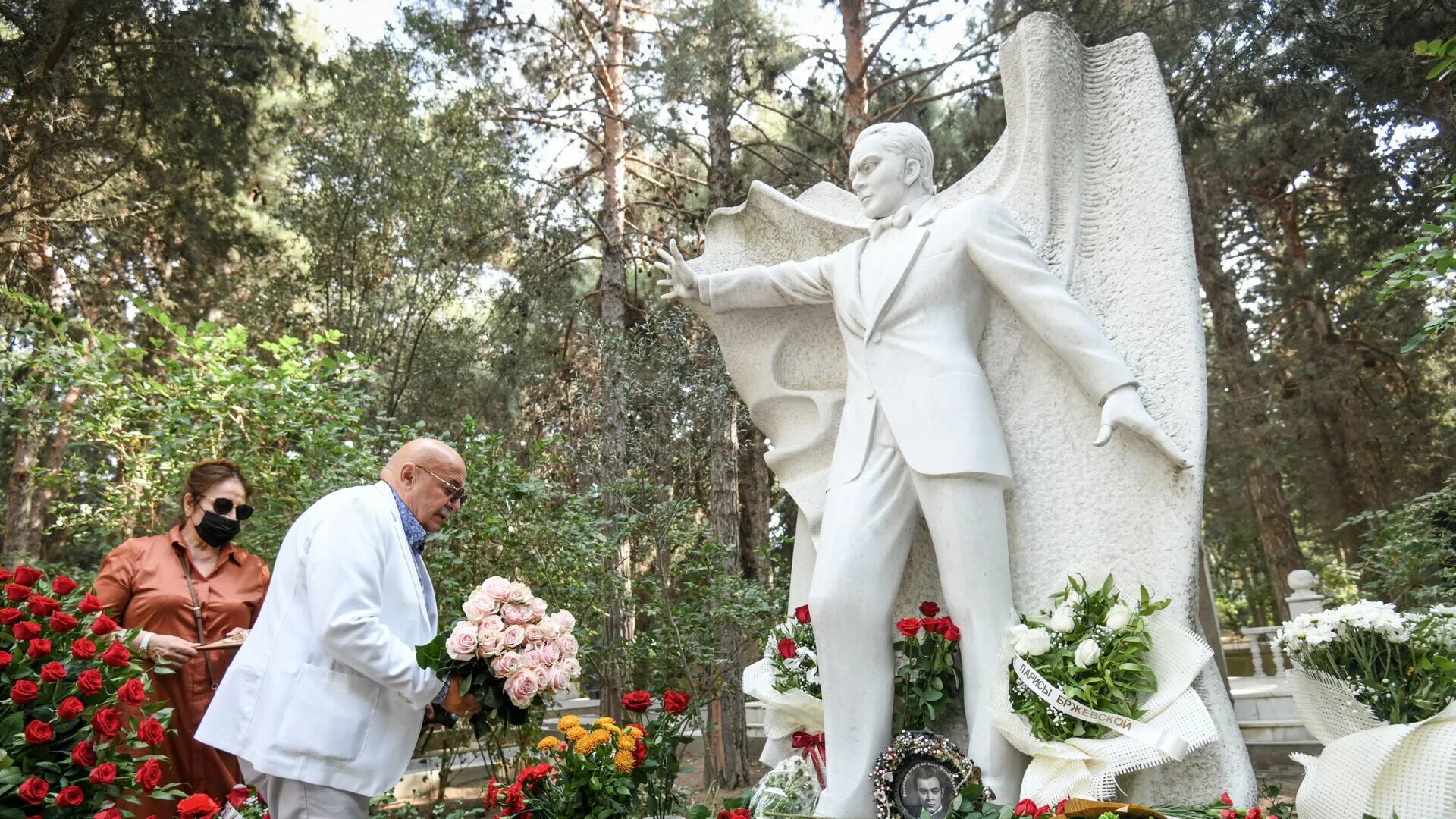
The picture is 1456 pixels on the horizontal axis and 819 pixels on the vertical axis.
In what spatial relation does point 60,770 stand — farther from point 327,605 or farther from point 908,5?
point 908,5

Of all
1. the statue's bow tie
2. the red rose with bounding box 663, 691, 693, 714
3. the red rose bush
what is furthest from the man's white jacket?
the statue's bow tie

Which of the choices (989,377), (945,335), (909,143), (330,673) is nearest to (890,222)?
(909,143)

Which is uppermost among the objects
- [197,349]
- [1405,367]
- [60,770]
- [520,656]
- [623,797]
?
[1405,367]

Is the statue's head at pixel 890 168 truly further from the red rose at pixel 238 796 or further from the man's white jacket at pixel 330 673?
the red rose at pixel 238 796

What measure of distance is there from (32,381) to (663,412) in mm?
4502

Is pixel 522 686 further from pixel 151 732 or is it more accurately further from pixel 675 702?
pixel 151 732

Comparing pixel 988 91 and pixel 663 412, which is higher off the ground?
pixel 988 91

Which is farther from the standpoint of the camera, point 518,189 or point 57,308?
point 518,189

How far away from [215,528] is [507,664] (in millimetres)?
1793

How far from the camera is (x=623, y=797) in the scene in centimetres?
285

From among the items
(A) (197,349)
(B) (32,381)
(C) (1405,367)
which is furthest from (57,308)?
(C) (1405,367)

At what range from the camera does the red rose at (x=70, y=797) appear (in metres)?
2.21

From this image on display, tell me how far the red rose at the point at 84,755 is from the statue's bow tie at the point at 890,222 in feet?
9.05

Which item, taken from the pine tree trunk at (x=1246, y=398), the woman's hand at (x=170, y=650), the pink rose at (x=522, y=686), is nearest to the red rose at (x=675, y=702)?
the pink rose at (x=522, y=686)
